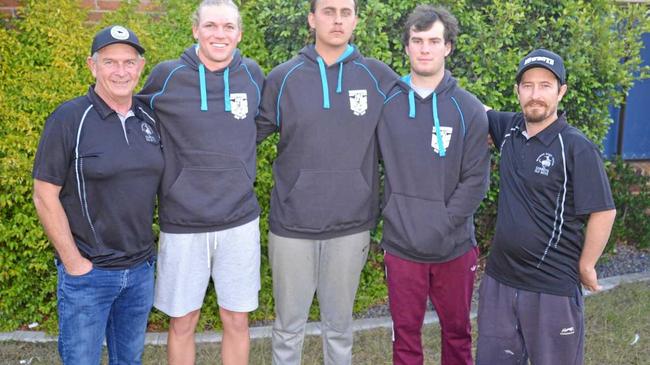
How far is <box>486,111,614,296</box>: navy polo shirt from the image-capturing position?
11.3 ft

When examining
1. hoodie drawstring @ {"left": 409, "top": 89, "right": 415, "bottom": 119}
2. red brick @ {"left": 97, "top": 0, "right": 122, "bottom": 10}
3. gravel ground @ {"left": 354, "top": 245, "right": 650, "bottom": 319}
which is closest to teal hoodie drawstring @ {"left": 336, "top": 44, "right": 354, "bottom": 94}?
hoodie drawstring @ {"left": 409, "top": 89, "right": 415, "bottom": 119}

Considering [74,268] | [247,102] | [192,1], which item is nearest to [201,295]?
[74,268]

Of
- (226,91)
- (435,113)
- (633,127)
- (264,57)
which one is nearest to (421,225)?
(435,113)

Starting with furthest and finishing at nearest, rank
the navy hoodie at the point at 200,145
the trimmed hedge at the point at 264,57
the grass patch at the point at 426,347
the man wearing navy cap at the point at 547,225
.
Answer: the trimmed hedge at the point at 264,57
the grass patch at the point at 426,347
the navy hoodie at the point at 200,145
the man wearing navy cap at the point at 547,225

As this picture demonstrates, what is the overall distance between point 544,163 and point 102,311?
2338 mm

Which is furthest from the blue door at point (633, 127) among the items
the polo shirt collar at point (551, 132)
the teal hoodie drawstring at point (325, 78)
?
the teal hoodie drawstring at point (325, 78)

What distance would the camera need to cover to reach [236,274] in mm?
3916

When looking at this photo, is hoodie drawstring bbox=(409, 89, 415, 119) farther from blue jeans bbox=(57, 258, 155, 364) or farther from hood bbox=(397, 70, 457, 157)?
blue jeans bbox=(57, 258, 155, 364)

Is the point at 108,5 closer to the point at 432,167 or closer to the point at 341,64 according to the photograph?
the point at 341,64

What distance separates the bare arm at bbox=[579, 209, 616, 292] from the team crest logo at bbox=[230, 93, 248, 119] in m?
1.90

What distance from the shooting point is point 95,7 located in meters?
5.72

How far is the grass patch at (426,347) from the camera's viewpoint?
4.82 metres

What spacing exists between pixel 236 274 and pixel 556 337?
5.74 feet

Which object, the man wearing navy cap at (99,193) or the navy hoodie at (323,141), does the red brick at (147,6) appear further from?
the man wearing navy cap at (99,193)
